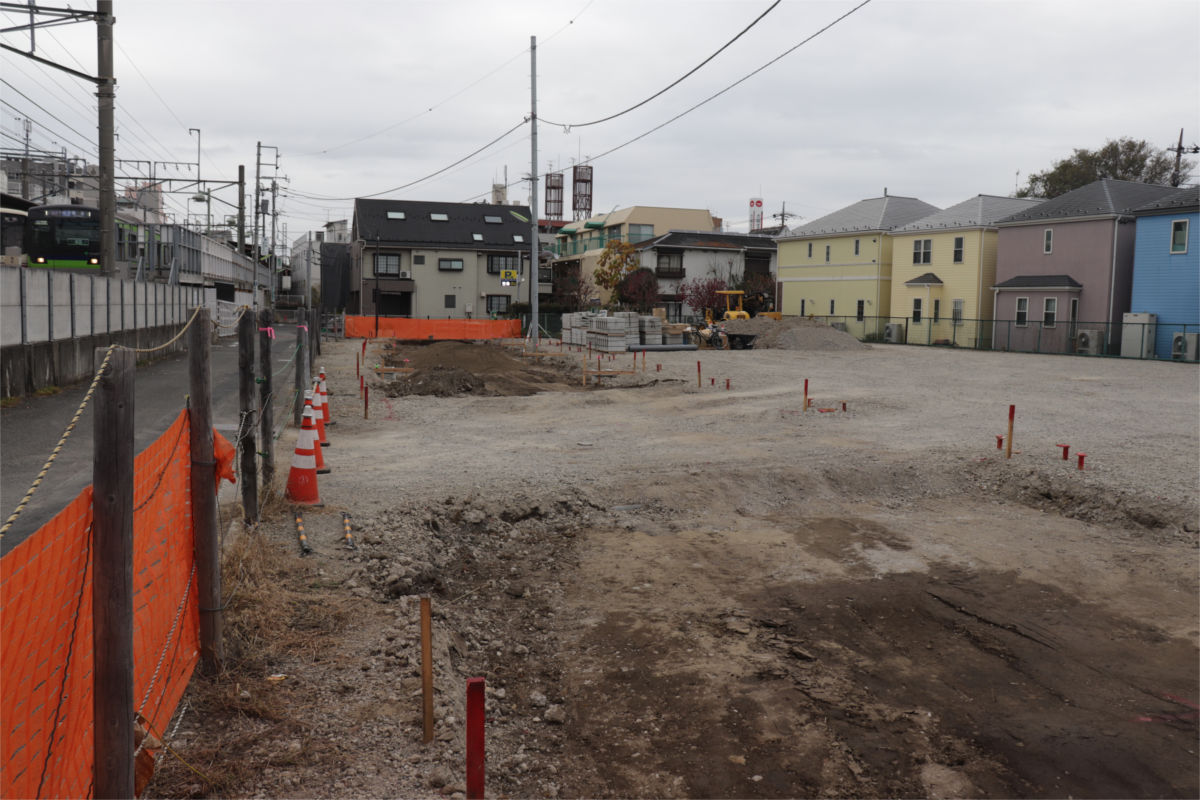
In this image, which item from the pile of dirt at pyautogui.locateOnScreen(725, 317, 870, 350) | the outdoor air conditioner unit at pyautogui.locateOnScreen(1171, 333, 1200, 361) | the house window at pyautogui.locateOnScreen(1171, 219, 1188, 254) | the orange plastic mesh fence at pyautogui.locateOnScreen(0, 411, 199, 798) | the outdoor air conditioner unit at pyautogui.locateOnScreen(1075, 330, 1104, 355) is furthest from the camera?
the pile of dirt at pyautogui.locateOnScreen(725, 317, 870, 350)

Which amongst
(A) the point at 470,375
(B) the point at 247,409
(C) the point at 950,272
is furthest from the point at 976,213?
(B) the point at 247,409

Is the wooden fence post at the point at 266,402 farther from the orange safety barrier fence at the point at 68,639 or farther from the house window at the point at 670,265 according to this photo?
the house window at the point at 670,265

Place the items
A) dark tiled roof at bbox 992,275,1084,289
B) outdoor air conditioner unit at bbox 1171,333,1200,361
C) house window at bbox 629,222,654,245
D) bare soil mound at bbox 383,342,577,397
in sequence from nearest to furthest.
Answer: bare soil mound at bbox 383,342,577,397
outdoor air conditioner unit at bbox 1171,333,1200,361
dark tiled roof at bbox 992,275,1084,289
house window at bbox 629,222,654,245

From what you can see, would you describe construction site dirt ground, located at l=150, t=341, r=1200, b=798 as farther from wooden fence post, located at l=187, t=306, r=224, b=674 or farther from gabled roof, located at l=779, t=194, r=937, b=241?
gabled roof, located at l=779, t=194, r=937, b=241

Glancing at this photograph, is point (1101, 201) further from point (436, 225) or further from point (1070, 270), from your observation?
point (436, 225)

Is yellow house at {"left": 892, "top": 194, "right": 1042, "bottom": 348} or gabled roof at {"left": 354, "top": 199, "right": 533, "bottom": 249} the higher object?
gabled roof at {"left": 354, "top": 199, "right": 533, "bottom": 249}

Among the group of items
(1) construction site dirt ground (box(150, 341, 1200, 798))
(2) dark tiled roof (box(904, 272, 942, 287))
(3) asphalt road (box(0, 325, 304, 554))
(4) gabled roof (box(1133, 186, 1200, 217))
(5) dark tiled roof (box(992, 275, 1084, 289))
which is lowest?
(1) construction site dirt ground (box(150, 341, 1200, 798))

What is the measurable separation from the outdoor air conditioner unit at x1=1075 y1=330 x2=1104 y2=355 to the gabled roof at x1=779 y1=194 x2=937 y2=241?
15861mm

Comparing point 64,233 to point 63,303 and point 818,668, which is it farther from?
point 818,668

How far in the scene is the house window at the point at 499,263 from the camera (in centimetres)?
6825

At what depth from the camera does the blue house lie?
38.6m

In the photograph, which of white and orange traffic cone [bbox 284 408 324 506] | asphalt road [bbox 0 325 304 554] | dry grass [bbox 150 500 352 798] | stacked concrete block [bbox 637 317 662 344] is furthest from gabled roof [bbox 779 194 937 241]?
dry grass [bbox 150 500 352 798]

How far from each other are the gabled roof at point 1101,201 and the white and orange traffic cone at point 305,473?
43126mm

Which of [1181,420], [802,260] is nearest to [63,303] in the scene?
[1181,420]
